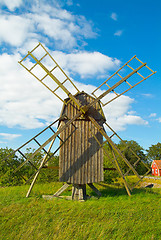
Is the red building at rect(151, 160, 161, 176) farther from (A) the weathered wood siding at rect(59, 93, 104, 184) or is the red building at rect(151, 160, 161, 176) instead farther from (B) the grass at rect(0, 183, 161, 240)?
(A) the weathered wood siding at rect(59, 93, 104, 184)

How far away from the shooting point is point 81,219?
6.96 m

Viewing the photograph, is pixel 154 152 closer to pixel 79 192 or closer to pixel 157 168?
pixel 157 168

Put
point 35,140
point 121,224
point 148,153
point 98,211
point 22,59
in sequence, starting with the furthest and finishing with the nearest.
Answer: point 148,153 < point 22,59 < point 35,140 < point 98,211 < point 121,224

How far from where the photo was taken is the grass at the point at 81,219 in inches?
241

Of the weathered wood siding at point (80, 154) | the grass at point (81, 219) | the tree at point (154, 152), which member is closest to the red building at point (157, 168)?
the tree at point (154, 152)

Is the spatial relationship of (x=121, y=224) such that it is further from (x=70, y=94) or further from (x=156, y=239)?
(x=70, y=94)

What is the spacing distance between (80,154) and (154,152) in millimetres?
45828

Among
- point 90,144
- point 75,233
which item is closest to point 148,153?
point 90,144

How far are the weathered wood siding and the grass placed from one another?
1389mm

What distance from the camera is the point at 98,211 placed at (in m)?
7.51

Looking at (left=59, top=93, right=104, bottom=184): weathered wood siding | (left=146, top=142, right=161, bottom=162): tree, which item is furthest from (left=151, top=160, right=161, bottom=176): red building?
(left=59, top=93, right=104, bottom=184): weathered wood siding

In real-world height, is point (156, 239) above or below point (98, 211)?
below

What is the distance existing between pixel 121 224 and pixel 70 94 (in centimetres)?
632

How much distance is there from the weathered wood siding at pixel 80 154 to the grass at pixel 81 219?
1389 mm
